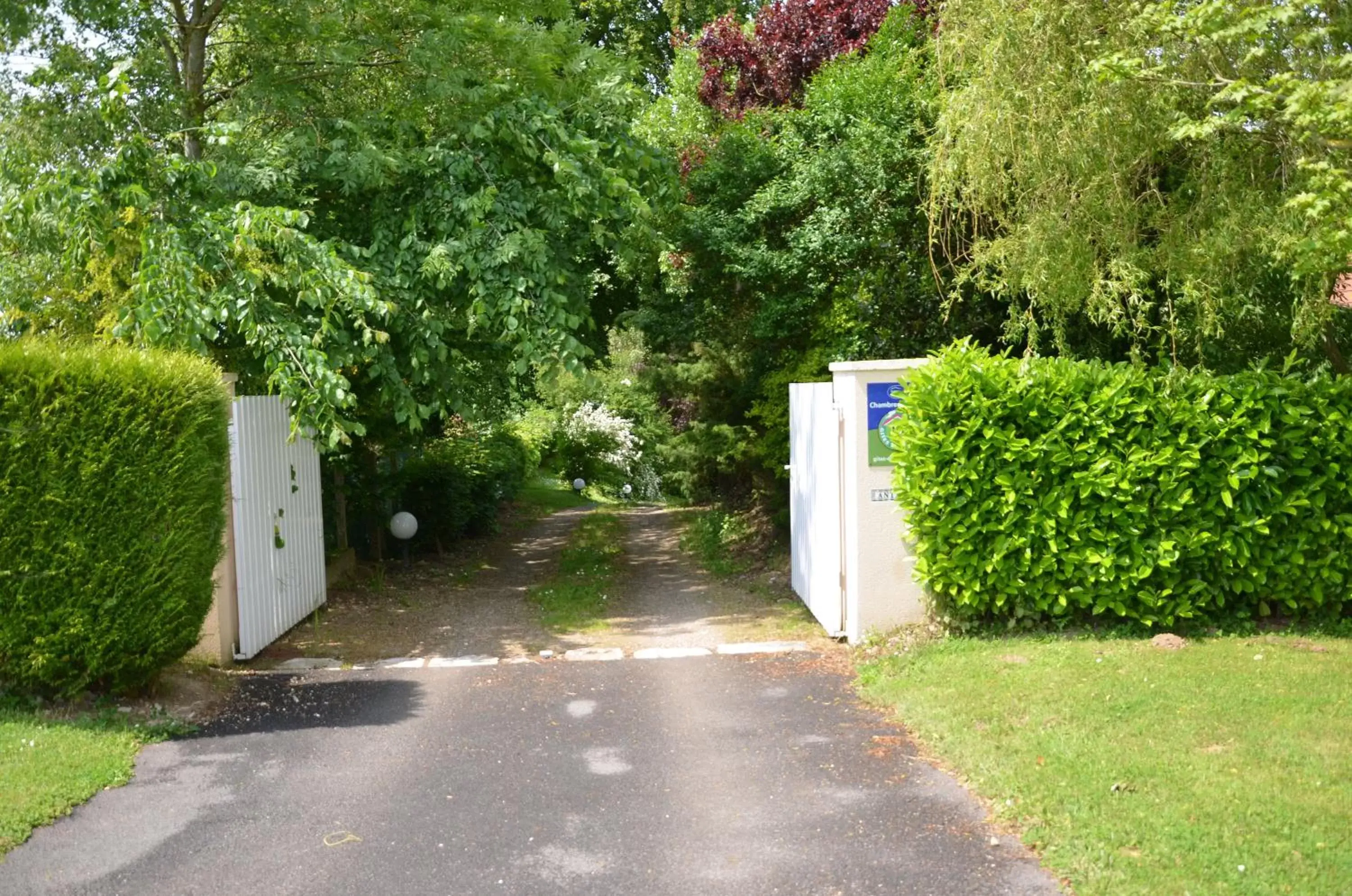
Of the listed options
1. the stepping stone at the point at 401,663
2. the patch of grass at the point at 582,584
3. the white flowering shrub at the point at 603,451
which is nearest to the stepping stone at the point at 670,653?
the patch of grass at the point at 582,584

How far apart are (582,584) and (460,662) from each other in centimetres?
442

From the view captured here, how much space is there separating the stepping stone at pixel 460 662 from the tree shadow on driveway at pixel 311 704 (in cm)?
55

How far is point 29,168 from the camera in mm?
10008

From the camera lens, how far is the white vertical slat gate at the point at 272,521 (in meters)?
9.30

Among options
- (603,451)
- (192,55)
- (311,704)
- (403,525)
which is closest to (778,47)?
(192,55)

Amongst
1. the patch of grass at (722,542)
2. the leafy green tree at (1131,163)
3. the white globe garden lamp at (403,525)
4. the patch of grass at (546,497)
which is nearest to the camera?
the leafy green tree at (1131,163)

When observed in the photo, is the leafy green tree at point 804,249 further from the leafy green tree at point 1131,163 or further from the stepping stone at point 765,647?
the stepping stone at point 765,647

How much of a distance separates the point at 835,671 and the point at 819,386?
2564mm

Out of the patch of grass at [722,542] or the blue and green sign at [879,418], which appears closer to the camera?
the blue and green sign at [879,418]

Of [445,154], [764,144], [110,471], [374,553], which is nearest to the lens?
[110,471]

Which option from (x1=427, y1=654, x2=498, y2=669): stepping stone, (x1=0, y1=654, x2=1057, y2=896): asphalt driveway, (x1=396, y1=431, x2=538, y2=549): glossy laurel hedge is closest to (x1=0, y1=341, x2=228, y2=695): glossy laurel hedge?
(x1=0, y1=654, x2=1057, y2=896): asphalt driveway

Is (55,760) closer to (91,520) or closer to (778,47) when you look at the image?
(91,520)

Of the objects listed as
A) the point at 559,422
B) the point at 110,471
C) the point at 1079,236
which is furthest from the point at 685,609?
the point at 559,422

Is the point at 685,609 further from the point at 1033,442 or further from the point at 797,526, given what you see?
the point at 1033,442
